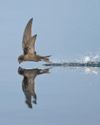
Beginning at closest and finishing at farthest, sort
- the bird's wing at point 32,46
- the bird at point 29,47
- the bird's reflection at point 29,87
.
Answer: the bird's reflection at point 29,87 < the bird at point 29,47 < the bird's wing at point 32,46

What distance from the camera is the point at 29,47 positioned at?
4.17 meters

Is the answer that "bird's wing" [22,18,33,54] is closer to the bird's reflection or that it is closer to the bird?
the bird

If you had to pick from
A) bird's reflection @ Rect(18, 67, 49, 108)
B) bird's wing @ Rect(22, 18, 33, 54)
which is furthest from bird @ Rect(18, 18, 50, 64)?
bird's reflection @ Rect(18, 67, 49, 108)

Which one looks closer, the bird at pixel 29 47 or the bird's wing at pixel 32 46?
the bird at pixel 29 47

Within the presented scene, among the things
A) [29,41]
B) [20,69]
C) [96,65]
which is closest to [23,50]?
[29,41]

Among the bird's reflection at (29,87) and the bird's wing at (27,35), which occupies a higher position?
the bird's wing at (27,35)

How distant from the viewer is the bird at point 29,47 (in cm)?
406

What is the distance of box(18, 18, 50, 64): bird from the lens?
13.3ft

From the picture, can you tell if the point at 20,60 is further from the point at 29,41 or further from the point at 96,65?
the point at 96,65

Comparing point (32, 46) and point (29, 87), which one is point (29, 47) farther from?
point (29, 87)

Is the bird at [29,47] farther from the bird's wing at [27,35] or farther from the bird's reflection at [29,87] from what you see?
the bird's reflection at [29,87]

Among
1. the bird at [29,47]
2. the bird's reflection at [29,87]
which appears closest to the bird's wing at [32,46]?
the bird at [29,47]

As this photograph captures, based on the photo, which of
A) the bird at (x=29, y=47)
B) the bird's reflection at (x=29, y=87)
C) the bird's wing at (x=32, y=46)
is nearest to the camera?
the bird's reflection at (x=29, y=87)

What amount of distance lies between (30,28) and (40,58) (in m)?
0.21
